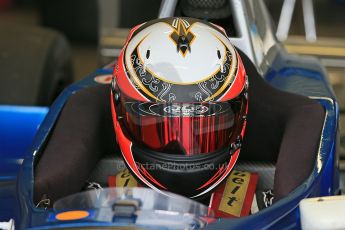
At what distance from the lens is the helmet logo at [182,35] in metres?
2.44

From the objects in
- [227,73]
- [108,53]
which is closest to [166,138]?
[227,73]

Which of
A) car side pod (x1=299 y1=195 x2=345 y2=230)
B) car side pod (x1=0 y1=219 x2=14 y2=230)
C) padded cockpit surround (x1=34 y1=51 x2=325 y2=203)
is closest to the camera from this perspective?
car side pod (x1=299 y1=195 x2=345 y2=230)

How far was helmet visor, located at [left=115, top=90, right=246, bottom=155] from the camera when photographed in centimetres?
230

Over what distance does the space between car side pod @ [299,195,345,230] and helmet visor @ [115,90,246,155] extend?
412 mm

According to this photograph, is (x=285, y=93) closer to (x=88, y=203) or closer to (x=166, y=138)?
(x=166, y=138)

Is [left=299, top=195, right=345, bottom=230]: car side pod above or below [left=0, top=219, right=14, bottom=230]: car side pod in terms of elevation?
above

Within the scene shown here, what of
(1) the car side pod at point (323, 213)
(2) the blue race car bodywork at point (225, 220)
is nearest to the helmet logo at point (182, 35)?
(2) the blue race car bodywork at point (225, 220)

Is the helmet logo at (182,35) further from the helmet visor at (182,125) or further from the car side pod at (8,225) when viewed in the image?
Result: the car side pod at (8,225)

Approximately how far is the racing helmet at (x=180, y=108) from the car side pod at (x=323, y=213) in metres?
0.42

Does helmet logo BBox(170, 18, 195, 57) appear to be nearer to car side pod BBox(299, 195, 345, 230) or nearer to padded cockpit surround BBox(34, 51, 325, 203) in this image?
padded cockpit surround BBox(34, 51, 325, 203)

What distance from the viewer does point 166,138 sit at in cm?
231

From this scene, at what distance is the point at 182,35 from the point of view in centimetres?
248

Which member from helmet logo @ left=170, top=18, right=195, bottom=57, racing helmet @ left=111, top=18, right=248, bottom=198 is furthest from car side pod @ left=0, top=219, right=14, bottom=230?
helmet logo @ left=170, top=18, right=195, bottom=57

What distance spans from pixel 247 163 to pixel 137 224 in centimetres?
89
